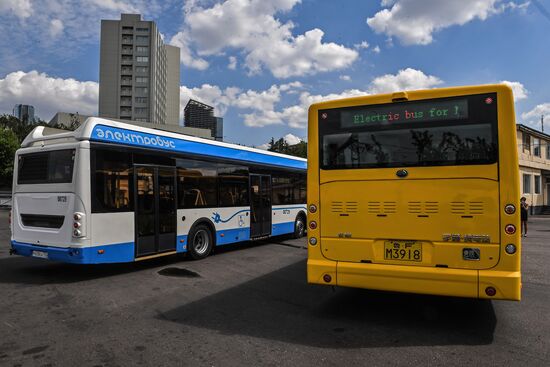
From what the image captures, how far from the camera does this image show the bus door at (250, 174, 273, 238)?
41.2 ft

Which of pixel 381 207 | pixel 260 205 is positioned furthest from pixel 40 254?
pixel 381 207

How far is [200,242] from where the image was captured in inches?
419

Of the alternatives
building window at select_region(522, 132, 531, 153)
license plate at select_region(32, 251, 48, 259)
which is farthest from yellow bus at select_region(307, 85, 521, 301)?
building window at select_region(522, 132, 531, 153)

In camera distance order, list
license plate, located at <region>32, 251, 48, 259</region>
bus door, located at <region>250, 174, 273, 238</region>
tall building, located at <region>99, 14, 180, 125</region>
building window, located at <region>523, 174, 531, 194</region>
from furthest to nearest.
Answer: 1. tall building, located at <region>99, 14, 180, 125</region>
2. building window, located at <region>523, 174, 531, 194</region>
3. bus door, located at <region>250, 174, 273, 238</region>
4. license plate, located at <region>32, 251, 48, 259</region>

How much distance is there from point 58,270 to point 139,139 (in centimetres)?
337

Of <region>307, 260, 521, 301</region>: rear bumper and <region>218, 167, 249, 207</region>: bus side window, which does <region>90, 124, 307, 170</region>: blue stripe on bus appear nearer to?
<region>218, 167, 249, 207</region>: bus side window

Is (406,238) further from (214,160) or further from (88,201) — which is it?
(214,160)

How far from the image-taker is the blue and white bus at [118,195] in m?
7.71

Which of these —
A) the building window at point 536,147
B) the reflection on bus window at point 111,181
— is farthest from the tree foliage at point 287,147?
the reflection on bus window at point 111,181

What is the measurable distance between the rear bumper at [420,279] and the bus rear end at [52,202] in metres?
4.57

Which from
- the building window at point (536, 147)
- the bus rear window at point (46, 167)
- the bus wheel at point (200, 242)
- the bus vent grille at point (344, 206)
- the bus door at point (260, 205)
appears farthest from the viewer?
the building window at point (536, 147)

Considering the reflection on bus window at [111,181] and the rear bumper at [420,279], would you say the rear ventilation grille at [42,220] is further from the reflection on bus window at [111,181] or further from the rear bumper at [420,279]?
the rear bumper at [420,279]

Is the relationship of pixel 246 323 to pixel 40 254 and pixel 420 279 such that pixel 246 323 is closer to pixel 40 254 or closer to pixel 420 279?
pixel 420 279

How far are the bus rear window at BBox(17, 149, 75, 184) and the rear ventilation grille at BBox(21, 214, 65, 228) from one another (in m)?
0.68
